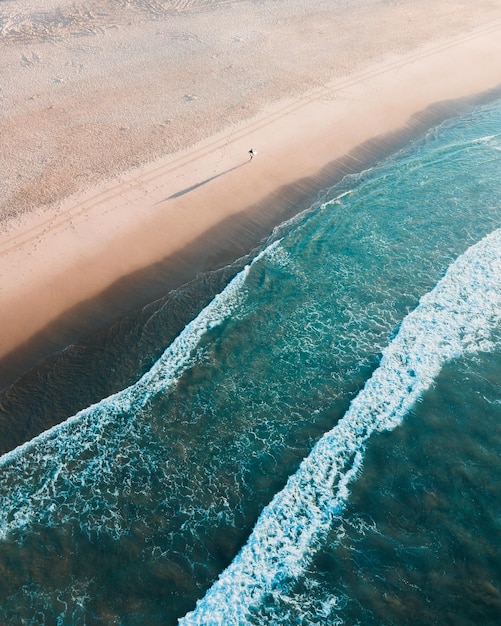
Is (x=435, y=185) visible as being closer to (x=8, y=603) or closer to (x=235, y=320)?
(x=235, y=320)

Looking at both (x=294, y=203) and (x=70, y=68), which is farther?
(x=70, y=68)

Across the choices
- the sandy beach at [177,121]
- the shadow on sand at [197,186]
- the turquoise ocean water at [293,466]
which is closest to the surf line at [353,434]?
the turquoise ocean water at [293,466]

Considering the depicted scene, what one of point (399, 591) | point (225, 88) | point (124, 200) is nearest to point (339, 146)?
point (225, 88)

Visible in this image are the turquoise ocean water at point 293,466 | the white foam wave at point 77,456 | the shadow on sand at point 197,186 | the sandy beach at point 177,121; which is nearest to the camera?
the turquoise ocean water at point 293,466

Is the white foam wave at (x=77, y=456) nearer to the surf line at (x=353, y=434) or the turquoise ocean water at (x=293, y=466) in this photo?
the turquoise ocean water at (x=293, y=466)

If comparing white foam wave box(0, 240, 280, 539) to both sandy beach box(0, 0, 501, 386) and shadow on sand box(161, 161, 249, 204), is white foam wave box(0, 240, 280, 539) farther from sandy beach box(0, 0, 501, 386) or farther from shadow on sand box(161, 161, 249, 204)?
shadow on sand box(161, 161, 249, 204)

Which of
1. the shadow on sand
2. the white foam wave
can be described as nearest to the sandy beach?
the shadow on sand
